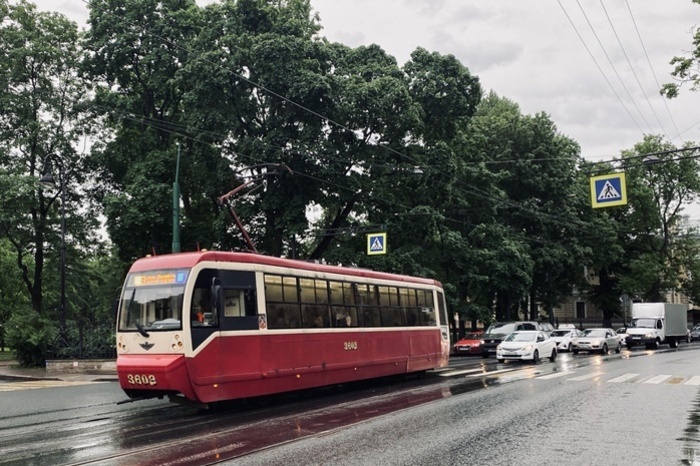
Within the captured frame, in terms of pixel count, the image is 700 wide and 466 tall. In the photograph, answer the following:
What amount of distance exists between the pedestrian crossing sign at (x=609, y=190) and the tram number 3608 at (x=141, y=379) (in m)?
14.5

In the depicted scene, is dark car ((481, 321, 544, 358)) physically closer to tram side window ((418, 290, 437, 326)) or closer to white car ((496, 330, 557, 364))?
white car ((496, 330, 557, 364))

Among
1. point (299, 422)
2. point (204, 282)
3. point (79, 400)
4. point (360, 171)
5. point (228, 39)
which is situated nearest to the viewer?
point (299, 422)

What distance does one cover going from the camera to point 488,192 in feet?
137

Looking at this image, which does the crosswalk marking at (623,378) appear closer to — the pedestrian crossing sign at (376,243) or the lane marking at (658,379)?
the lane marking at (658,379)

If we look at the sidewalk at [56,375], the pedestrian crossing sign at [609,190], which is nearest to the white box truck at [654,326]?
the pedestrian crossing sign at [609,190]

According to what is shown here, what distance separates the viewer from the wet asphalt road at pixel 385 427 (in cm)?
873

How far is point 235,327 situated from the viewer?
1355 cm

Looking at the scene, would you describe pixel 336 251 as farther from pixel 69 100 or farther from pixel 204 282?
pixel 204 282

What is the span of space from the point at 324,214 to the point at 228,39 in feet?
42.3

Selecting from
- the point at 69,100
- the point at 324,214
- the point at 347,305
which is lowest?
the point at 347,305

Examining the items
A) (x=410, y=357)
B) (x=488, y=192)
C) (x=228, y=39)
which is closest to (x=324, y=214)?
(x=488, y=192)

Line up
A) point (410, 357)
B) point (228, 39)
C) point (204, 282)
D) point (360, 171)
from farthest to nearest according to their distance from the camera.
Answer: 1. point (360, 171)
2. point (228, 39)
3. point (410, 357)
4. point (204, 282)

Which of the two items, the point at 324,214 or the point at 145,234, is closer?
the point at 145,234

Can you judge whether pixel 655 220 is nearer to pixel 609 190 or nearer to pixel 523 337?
pixel 523 337
